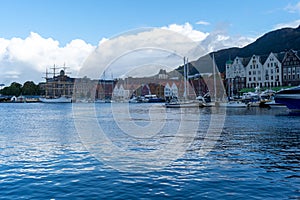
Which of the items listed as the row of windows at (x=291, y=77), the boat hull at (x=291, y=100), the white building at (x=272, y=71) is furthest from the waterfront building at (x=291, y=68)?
the boat hull at (x=291, y=100)

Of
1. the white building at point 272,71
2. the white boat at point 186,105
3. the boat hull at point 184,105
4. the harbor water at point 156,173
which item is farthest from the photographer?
the white building at point 272,71

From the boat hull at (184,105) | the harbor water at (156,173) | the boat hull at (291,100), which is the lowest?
the harbor water at (156,173)

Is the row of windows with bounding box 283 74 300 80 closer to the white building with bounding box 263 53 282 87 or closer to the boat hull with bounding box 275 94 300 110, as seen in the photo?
the white building with bounding box 263 53 282 87

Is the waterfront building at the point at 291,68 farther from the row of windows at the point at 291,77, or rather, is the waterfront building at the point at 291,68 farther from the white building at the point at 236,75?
the white building at the point at 236,75

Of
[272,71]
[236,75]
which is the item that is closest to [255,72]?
[272,71]

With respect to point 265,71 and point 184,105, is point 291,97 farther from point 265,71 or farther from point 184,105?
point 265,71

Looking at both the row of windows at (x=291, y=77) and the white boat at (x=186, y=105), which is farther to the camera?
the row of windows at (x=291, y=77)

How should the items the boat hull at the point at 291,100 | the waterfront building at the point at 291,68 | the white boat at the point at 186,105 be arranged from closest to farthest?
the boat hull at the point at 291,100, the white boat at the point at 186,105, the waterfront building at the point at 291,68

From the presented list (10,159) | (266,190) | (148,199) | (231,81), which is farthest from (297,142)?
(231,81)

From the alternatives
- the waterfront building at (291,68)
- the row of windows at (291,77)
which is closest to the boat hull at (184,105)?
the waterfront building at (291,68)

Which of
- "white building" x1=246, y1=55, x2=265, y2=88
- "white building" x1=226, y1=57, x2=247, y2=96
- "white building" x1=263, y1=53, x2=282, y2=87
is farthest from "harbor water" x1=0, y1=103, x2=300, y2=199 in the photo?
"white building" x1=226, y1=57, x2=247, y2=96

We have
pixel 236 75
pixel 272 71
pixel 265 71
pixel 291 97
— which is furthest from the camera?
pixel 236 75

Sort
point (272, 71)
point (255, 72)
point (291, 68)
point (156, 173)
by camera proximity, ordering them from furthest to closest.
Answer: point (255, 72) → point (272, 71) → point (291, 68) → point (156, 173)

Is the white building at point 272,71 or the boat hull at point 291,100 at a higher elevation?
the white building at point 272,71
